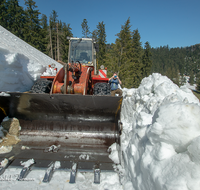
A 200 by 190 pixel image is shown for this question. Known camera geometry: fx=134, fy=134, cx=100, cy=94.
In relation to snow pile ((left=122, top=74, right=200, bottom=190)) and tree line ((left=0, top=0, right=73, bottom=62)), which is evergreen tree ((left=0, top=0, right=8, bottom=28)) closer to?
tree line ((left=0, top=0, right=73, bottom=62))

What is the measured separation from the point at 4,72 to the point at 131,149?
19.2ft

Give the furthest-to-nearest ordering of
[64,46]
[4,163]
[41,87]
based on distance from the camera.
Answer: [64,46]
[41,87]
[4,163]

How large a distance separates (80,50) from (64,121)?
3.61 m

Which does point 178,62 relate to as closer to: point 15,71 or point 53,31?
point 53,31

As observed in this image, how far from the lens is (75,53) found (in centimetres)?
580

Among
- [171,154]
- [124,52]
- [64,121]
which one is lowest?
[64,121]

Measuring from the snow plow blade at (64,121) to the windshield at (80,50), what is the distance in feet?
10.2

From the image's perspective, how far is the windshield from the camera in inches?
226

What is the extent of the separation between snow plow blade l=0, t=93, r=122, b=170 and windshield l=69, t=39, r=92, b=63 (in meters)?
3.11

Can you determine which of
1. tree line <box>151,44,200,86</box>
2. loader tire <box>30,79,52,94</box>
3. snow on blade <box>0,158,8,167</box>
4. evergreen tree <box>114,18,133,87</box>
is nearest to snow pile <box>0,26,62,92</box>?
loader tire <box>30,79,52,94</box>

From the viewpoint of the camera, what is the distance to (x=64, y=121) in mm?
3277

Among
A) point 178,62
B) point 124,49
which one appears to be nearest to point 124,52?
point 124,49

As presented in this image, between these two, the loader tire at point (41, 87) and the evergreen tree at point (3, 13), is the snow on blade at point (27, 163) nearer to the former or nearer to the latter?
the loader tire at point (41, 87)

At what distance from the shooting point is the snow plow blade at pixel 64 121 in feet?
9.44
